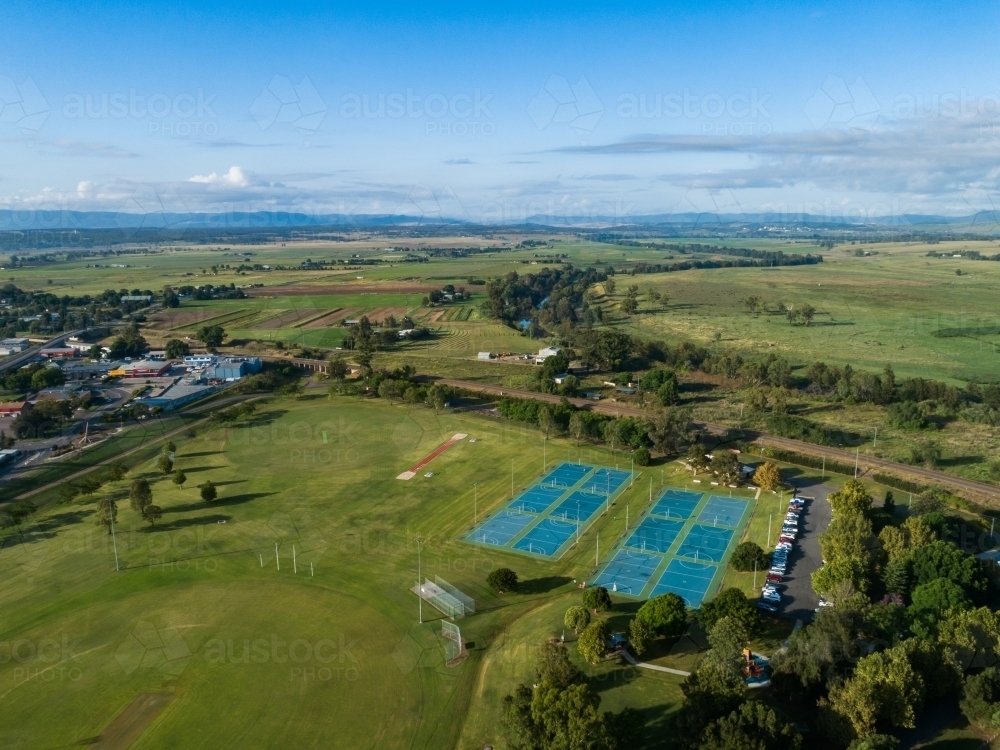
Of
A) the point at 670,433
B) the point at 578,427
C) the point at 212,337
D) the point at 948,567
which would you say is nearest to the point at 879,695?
the point at 948,567

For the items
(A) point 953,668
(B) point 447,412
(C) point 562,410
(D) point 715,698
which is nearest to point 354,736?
(D) point 715,698

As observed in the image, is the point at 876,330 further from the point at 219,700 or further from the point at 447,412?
the point at 219,700

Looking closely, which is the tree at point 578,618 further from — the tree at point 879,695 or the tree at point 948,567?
the tree at point 948,567

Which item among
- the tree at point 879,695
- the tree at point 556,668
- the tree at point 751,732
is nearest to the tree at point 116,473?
the tree at point 556,668

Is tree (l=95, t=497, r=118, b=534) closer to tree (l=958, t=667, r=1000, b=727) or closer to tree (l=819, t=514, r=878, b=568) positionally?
tree (l=819, t=514, r=878, b=568)

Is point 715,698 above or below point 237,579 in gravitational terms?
above

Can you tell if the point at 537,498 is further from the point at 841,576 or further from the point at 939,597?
the point at 939,597
